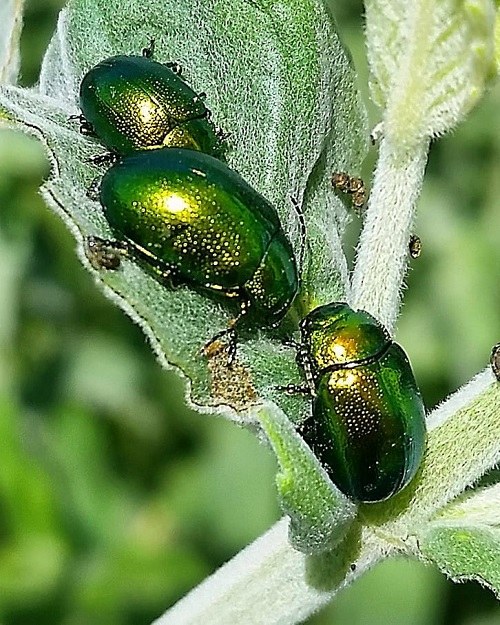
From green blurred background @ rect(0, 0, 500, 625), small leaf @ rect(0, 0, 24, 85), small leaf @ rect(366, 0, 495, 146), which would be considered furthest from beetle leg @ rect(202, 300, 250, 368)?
green blurred background @ rect(0, 0, 500, 625)

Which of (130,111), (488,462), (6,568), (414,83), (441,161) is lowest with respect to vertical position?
(6,568)

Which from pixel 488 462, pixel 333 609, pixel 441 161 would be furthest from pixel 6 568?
pixel 441 161

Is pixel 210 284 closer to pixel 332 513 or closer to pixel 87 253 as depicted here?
pixel 87 253

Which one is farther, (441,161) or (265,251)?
(441,161)

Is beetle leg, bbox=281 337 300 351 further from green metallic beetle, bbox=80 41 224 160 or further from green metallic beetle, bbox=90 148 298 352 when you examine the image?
green metallic beetle, bbox=80 41 224 160

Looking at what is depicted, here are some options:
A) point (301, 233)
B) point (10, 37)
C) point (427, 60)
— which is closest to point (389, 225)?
point (301, 233)

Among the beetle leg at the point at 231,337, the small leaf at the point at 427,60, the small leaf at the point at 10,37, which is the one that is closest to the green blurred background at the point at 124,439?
the small leaf at the point at 10,37

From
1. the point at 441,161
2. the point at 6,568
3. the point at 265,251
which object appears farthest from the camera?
the point at 441,161
